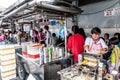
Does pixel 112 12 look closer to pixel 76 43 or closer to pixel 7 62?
pixel 76 43

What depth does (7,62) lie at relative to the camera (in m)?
3.44

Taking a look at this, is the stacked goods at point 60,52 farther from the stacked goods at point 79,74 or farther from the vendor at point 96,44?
the stacked goods at point 79,74

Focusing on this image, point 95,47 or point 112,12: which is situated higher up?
point 112,12

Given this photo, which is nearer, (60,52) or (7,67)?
(60,52)

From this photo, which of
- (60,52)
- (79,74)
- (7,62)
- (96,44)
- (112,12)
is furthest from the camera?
(112,12)

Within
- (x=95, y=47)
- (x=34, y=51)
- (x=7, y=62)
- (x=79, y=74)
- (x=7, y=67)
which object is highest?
(x=95, y=47)

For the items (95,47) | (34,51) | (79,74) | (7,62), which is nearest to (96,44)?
(95,47)

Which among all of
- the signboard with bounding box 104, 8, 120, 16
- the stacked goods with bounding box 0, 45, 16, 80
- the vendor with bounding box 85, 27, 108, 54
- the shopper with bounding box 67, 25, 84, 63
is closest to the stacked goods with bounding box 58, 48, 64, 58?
the shopper with bounding box 67, 25, 84, 63

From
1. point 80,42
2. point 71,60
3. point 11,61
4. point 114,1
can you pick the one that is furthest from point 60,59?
point 114,1

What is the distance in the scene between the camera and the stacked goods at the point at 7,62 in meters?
3.36

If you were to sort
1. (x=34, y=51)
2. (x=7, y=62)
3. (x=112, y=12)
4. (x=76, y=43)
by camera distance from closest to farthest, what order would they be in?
(x=34, y=51), (x=76, y=43), (x=7, y=62), (x=112, y=12)

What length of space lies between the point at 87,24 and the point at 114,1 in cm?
123

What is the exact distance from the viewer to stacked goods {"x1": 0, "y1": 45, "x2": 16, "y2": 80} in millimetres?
3355

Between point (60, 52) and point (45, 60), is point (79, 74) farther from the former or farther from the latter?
point (60, 52)
